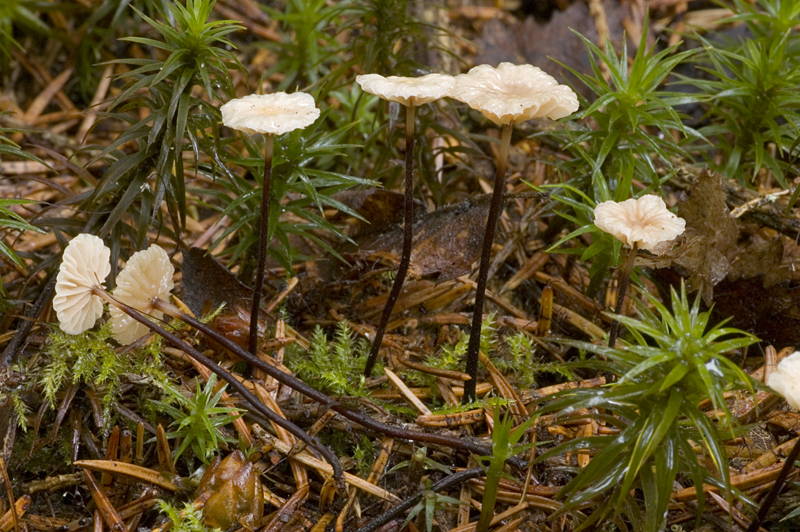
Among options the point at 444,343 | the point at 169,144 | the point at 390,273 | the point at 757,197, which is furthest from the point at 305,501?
the point at 757,197

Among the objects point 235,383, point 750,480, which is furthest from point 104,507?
point 750,480

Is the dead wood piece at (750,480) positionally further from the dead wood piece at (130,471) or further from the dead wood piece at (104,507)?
the dead wood piece at (104,507)

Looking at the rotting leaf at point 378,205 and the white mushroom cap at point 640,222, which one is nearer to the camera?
the white mushroom cap at point 640,222

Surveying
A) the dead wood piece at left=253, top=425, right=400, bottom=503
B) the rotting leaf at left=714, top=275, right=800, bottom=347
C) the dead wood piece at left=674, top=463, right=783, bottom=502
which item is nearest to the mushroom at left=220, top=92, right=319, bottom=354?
the dead wood piece at left=253, top=425, right=400, bottom=503

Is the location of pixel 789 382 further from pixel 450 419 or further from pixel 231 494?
pixel 231 494

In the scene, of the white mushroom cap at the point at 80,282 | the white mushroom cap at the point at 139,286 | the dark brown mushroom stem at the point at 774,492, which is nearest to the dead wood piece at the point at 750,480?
the dark brown mushroom stem at the point at 774,492

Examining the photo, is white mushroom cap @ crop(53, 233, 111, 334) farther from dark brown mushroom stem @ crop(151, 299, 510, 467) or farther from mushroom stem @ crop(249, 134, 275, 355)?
mushroom stem @ crop(249, 134, 275, 355)
